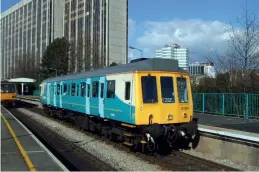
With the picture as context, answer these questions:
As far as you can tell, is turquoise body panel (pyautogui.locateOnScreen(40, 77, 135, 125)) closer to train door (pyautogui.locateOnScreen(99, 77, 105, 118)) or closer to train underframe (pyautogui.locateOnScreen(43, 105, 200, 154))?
train door (pyautogui.locateOnScreen(99, 77, 105, 118))

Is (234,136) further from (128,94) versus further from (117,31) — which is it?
(117,31)

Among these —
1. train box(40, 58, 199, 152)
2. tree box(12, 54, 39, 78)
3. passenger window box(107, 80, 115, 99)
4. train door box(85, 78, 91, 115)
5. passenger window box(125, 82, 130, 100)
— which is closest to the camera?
train box(40, 58, 199, 152)

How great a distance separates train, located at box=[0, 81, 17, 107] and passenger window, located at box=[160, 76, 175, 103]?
29.5 m

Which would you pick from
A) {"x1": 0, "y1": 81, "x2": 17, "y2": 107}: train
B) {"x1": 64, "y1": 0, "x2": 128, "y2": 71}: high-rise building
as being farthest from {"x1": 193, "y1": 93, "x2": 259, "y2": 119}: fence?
{"x1": 64, "y1": 0, "x2": 128, "y2": 71}: high-rise building

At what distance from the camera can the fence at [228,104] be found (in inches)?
771

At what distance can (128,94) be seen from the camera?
12.1 metres

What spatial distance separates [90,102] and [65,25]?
95294mm

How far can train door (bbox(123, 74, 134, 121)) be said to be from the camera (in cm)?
1186

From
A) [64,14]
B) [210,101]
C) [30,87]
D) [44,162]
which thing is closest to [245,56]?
[210,101]

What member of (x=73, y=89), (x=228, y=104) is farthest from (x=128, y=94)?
(x=228, y=104)

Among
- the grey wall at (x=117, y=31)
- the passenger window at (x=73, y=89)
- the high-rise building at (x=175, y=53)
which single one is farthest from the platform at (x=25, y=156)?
the grey wall at (x=117, y=31)

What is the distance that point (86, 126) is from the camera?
17.2m

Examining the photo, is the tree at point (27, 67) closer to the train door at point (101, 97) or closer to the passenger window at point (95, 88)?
the passenger window at point (95, 88)

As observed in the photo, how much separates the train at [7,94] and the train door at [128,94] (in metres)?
28.8
